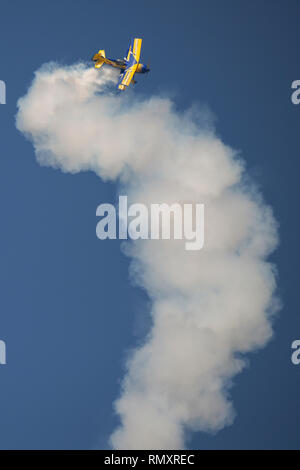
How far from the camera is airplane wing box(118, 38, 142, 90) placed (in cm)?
3083

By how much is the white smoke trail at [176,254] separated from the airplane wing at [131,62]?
4.24 ft

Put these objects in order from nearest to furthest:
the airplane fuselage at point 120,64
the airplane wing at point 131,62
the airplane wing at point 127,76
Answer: the airplane wing at point 131,62 < the airplane wing at point 127,76 < the airplane fuselage at point 120,64

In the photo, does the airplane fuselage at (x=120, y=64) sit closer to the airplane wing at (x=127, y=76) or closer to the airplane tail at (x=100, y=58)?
the airplane tail at (x=100, y=58)

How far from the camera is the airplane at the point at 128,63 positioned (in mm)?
30875

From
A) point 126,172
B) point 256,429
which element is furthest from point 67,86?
point 256,429

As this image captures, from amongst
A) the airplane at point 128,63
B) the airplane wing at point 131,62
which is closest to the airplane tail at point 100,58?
the airplane at point 128,63

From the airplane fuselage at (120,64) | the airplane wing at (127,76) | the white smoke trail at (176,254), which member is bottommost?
the white smoke trail at (176,254)

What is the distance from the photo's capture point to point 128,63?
102 feet

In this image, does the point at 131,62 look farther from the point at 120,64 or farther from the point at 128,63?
the point at 120,64

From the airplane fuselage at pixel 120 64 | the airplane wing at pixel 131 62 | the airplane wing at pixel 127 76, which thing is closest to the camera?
the airplane wing at pixel 131 62

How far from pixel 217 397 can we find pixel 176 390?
2.74 meters

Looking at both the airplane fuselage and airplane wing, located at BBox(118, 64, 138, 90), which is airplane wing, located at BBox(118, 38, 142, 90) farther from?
the airplane fuselage
